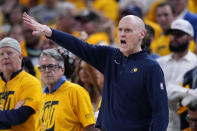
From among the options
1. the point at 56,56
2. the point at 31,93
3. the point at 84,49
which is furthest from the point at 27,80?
the point at 84,49

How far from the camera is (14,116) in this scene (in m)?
6.75

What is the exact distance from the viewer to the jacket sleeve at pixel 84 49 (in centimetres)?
585

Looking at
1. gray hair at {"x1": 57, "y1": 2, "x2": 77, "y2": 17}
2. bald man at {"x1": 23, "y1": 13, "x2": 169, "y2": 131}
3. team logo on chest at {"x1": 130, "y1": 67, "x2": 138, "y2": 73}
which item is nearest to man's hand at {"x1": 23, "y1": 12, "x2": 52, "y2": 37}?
bald man at {"x1": 23, "y1": 13, "x2": 169, "y2": 131}

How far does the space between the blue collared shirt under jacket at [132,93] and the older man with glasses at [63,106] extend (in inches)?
33.1

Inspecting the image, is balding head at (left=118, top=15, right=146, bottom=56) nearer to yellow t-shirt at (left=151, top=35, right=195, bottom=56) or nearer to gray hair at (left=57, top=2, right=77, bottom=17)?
yellow t-shirt at (left=151, top=35, right=195, bottom=56)

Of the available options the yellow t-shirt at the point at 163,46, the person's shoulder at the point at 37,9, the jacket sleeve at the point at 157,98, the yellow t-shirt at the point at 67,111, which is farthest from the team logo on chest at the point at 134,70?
the person's shoulder at the point at 37,9

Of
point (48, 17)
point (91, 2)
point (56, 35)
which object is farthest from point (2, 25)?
Result: point (56, 35)

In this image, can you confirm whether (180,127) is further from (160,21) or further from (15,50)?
(160,21)

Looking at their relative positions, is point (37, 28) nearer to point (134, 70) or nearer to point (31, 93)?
point (134, 70)

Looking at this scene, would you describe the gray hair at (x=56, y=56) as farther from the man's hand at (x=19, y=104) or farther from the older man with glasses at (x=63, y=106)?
the man's hand at (x=19, y=104)

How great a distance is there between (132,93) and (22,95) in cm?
191

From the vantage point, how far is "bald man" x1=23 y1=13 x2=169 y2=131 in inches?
216

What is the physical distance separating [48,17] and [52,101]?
246 inches

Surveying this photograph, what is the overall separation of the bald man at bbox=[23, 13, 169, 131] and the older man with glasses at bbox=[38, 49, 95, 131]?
83cm
